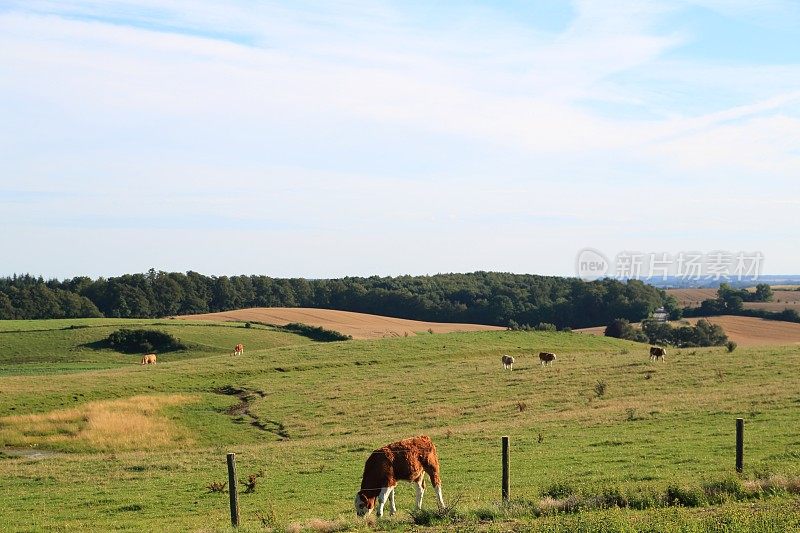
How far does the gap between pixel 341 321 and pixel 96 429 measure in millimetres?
64419

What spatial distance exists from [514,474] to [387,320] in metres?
88.5

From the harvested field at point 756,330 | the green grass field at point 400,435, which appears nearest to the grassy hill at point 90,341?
the green grass field at point 400,435

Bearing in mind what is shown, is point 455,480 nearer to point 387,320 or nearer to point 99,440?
point 99,440

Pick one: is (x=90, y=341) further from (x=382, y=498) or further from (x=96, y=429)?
(x=382, y=498)

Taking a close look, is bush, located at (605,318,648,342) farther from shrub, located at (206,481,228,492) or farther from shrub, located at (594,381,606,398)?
shrub, located at (206,481,228,492)

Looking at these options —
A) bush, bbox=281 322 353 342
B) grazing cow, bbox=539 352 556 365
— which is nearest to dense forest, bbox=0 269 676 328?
bush, bbox=281 322 353 342

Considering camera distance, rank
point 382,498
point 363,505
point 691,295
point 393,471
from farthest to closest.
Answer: point 691,295 < point 393,471 < point 382,498 < point 363,505

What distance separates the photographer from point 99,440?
114 feet

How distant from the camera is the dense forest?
11838cm

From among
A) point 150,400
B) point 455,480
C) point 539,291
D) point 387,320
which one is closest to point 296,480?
point 455,480

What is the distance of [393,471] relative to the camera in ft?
48.0

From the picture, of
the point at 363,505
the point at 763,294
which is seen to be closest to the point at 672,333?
the point at 763,294

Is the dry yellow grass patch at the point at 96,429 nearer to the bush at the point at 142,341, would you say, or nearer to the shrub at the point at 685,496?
the shrub at the point at 685,496

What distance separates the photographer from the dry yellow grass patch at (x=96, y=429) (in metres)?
34.7
